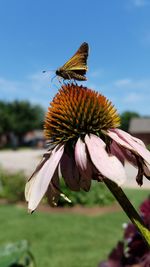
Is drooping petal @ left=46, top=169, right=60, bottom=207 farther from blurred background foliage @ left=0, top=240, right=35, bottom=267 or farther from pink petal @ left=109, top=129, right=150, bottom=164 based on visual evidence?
blurred background foliage @ left=0, top=240, right=35, bottom=267

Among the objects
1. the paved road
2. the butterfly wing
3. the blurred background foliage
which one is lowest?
the paved road

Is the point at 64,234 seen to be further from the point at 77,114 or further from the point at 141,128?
the point at 141,128

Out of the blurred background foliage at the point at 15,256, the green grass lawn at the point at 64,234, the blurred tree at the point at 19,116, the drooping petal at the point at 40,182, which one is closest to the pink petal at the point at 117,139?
the drooping petal at the point at 40,182

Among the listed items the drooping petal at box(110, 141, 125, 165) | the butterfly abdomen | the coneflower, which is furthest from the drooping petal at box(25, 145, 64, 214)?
the butterfly abdomen

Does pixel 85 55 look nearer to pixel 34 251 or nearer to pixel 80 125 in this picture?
pixel 80 125

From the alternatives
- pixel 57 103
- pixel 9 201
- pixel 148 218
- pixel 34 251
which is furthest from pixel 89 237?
pixel 57 103
